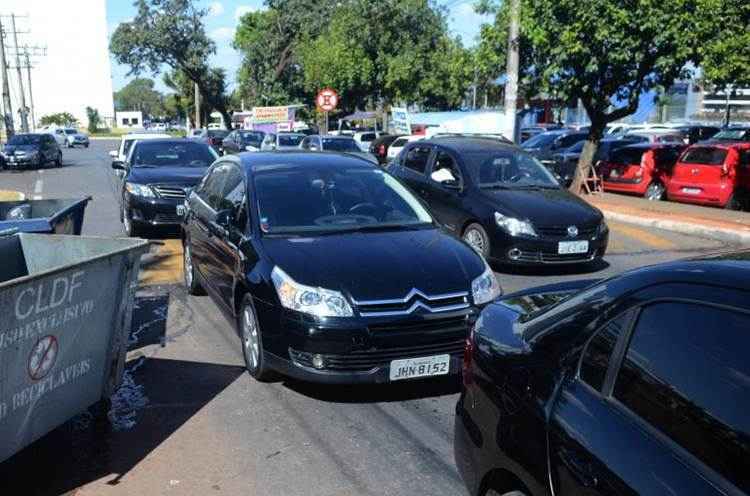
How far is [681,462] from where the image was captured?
6.73 feet

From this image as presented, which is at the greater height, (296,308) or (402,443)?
(296,308)

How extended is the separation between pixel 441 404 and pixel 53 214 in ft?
15.2

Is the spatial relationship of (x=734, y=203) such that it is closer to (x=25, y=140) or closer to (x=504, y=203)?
(x=504, y=203)

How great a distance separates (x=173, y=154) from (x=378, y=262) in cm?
900

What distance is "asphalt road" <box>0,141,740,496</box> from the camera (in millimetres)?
3986

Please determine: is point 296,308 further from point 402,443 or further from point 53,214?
point 53,214

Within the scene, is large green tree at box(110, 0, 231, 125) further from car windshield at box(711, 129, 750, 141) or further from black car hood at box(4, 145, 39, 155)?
car windshield at box(711, 129, 750, 141)

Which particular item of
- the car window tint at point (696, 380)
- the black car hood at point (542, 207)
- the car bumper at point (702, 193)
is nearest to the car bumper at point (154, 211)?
the black car hood at point (542, 207)

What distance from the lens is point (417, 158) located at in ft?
36.6

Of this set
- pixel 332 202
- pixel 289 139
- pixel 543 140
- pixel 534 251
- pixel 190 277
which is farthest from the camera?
pixel 289 139

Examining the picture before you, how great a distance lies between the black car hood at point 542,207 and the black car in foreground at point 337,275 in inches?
113

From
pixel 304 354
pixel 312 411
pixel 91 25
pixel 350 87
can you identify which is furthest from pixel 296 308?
pixel 91 25

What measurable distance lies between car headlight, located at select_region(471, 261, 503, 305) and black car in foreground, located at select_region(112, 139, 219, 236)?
22.6 feet

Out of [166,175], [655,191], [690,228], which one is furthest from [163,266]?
[655,191]
